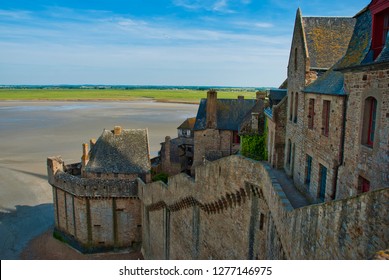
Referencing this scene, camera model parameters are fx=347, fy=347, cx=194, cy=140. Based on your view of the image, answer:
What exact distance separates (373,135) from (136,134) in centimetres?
2252

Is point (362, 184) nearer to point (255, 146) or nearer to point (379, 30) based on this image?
point (379, 30)

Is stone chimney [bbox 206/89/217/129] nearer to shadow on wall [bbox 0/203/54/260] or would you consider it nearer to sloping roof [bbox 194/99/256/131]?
sloping roof [bbox 194/99/256/131]

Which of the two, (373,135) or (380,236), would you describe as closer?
(380,236)

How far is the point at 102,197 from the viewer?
80.9ft

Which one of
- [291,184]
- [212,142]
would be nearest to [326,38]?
[291,184]

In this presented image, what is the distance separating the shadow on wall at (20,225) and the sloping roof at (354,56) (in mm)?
23776

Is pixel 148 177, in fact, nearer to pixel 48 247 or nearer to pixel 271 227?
pixel 48 247

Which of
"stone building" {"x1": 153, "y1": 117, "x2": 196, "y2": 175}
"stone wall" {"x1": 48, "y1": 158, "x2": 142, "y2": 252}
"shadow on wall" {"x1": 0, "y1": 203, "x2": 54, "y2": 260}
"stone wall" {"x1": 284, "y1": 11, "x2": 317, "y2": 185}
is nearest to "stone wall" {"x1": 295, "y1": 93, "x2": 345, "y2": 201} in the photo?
"stone wall" {"x1": 284, "y1": 11, "x2": 317, "y2": 185}

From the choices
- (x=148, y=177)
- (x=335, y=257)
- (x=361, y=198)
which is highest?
(x=361, y=198)

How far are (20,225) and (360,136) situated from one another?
2865 centimetres

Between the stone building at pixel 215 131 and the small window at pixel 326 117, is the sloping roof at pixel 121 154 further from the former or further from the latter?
the small window at pixel 326 117

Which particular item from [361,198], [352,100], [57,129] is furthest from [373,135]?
[57,129]

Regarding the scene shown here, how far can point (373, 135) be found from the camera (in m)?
9.36

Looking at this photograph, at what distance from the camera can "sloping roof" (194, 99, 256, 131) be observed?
35.3m
